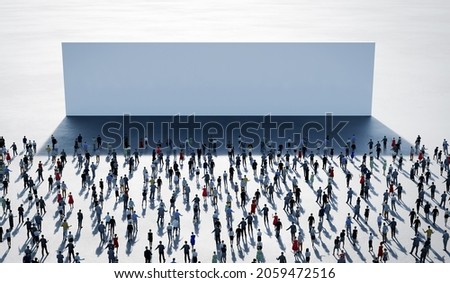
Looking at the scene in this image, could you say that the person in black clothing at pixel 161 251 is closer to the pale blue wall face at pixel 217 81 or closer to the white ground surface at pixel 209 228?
the white ground surface at pixel 209 228

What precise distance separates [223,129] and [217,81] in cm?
507

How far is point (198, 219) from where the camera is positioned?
90.7ft

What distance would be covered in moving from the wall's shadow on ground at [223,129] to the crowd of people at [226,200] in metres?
1.11

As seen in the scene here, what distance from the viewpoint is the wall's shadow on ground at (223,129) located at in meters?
38.4

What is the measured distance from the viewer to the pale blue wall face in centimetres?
4419

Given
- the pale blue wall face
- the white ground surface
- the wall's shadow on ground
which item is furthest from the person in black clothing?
the pale blue wall face

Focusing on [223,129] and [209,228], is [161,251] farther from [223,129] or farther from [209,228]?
[223,129]

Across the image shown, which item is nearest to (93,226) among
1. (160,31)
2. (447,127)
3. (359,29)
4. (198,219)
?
(198,219)

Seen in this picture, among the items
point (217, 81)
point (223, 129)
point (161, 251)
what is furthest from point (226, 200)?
point (217, 81)

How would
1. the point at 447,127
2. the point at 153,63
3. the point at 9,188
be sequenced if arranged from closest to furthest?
1. the point at 9,188
2. the point at 447,127
3. the point at 153,63

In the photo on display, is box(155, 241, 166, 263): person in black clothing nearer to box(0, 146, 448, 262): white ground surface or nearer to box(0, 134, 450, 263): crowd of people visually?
box(0, 134, 450, 263): crowd of people

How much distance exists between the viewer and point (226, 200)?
29.6 m

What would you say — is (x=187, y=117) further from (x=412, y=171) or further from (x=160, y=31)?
(x=160, y=31)
